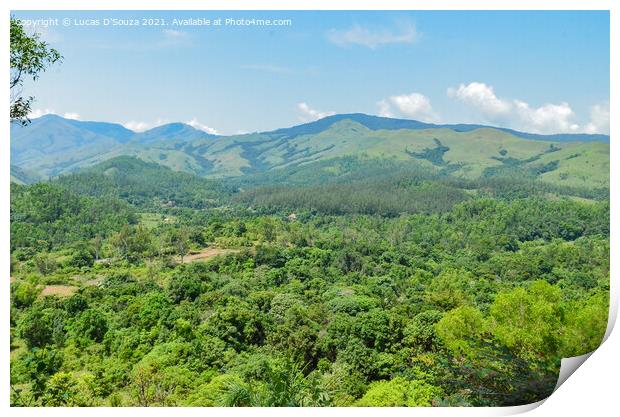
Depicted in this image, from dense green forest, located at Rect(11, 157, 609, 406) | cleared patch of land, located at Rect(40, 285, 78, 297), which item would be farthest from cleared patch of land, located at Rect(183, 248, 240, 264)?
cleared patch of land, located at Rect(40, 285, 78, 297)

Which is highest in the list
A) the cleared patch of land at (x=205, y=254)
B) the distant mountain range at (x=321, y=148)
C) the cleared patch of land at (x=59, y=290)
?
the distant mountain range at (x=321, y=148)

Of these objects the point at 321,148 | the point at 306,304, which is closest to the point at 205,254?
the point at 306,304

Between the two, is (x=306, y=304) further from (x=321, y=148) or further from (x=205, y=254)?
(x=321, y=148)

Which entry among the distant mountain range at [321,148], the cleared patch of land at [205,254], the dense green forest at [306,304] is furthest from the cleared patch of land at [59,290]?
the distant mountain range at [321,148]

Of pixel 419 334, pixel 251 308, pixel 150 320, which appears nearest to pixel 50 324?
pixel 150 320

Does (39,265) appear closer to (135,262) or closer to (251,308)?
(135,262)

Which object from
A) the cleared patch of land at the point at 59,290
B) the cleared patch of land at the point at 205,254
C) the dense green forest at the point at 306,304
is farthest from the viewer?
the cleared patch of land at the point at 205,254

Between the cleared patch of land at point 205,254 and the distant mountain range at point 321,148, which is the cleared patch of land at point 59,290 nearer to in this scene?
the cleared patch of land at point 205,254
